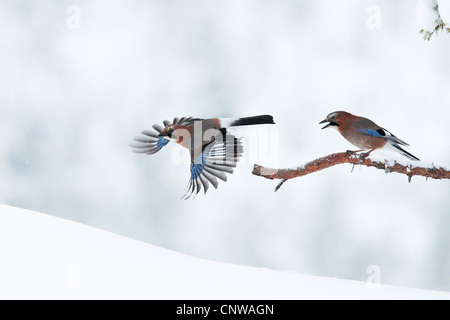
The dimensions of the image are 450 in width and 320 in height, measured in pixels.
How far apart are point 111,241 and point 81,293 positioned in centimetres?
155

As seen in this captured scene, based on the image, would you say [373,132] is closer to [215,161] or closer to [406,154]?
Answer: [406,154]

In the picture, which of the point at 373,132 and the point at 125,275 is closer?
the point at 373,132

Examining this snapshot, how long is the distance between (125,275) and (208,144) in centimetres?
147

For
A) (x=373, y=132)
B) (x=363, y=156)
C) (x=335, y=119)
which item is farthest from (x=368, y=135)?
(x=335, y=119)

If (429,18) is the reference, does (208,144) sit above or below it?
below

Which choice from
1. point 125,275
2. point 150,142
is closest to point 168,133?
point 150,142

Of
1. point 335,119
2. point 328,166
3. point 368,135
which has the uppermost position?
point 335,119

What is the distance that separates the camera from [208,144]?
3.62 meters

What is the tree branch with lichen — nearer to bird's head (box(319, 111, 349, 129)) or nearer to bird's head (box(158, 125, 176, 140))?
bird's head (box(319, 111, 349, 129))

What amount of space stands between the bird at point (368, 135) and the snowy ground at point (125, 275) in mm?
1297

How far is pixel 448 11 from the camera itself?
3342 mm
